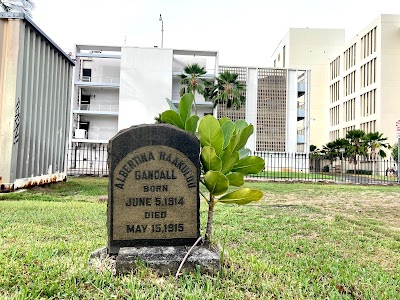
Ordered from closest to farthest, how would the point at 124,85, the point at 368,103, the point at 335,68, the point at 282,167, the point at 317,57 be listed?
the point at 124,85 < the point at 282,167 < the point at 368,103 < the point at 335,68 < the point at 317,57

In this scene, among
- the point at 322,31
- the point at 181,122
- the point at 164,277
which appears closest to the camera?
the point at 164,277

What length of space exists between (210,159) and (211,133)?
0.81 ft

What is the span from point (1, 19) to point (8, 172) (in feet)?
12.0

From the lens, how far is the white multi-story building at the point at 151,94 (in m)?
31.5

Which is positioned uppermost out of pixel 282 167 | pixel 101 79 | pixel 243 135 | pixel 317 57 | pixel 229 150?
pixel 317 57

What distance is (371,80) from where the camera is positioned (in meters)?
41.9

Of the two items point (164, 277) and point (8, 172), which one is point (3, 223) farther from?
point (8, 172)

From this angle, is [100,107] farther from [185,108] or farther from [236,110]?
[185,108]

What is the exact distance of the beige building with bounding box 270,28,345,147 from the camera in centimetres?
5594

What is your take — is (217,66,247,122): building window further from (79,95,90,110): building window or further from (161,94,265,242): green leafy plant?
(161,94,265,242): green leafy plant

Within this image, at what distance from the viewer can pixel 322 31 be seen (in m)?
56.5

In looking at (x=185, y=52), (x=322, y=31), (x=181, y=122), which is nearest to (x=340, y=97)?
(x=322, y=31)

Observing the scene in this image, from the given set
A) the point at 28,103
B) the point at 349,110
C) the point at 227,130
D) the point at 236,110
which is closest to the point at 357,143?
the point at 236,110

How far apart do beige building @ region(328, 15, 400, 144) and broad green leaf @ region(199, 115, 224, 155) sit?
133ft
